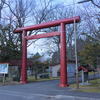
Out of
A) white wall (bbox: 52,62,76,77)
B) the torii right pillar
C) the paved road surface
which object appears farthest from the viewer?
white wall (bbox: 52,62,76,77)

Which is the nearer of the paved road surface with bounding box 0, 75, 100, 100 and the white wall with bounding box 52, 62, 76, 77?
the paved road surface with bounding box 0, 75, 100, 100

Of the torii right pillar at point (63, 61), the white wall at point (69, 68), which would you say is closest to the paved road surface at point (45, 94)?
the torii right pillar at point (63, 61)

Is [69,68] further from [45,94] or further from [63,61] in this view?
[45,94]

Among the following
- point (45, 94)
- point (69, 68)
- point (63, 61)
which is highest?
point (63, 61)

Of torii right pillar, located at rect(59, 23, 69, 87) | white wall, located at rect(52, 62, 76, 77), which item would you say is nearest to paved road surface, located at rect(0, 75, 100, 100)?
torii right pillar, located at rect(59, 23, 69, 87)

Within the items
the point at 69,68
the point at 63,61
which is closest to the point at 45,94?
the point at 63,61

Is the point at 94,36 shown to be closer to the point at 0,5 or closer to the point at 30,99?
the point at 30,99

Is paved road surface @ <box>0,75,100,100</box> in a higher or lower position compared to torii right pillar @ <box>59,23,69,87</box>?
lower

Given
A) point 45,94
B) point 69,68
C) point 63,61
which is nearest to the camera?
point 45,94

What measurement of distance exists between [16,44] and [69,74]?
15686mm

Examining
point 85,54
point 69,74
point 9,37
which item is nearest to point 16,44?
point 9,37

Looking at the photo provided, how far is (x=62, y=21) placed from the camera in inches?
645

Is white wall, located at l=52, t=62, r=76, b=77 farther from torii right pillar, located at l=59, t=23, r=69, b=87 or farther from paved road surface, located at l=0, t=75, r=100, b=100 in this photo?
paved road surface, located at l=0, t=75, r=100, b=100

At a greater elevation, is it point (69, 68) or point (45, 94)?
point (69, 68)
